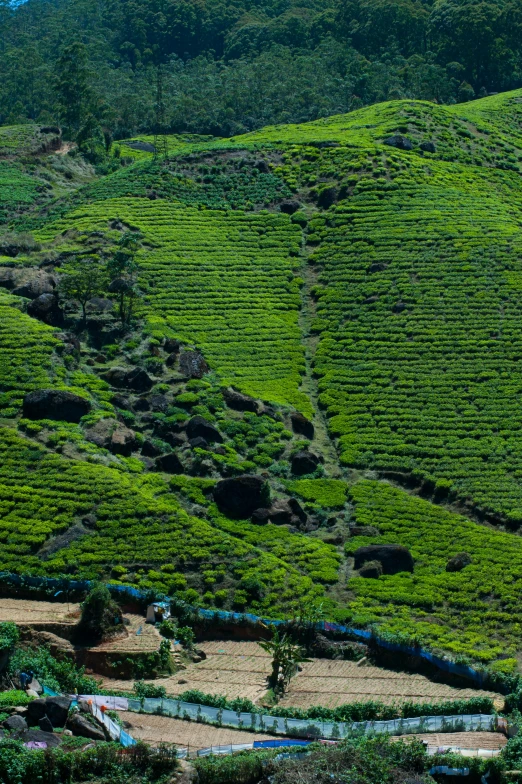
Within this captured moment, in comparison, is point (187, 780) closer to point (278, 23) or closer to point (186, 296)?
point (186, 296)

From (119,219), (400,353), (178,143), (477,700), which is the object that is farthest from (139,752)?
(178,143)

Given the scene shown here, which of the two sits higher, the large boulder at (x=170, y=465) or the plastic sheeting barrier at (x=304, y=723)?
the large boulder at (x=170, y=465)

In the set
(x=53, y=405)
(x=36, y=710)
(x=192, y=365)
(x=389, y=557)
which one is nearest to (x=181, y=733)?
(x=36, y=710)

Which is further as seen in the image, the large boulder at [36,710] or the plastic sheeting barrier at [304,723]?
the plastic sheeting barrier at [304,723]

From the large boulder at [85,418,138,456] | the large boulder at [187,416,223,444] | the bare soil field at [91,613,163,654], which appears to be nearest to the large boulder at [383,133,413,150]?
the large boulder at [187,416,223,444]

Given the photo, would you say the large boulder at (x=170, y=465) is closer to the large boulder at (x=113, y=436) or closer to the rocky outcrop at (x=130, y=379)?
the large boulder at (x=113, y=436)

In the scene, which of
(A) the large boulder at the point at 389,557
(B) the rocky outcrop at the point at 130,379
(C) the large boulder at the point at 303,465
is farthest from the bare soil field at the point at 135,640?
(B) the rocky outcrop at the point at 130,379
